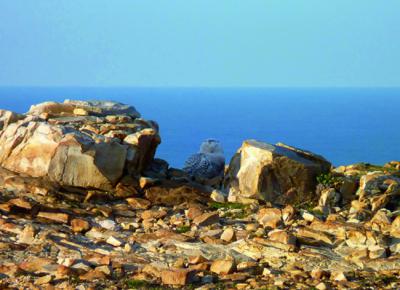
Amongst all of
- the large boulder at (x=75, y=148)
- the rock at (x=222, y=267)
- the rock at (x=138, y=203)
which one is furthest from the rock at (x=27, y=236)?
the large boulder at (x=75, y=148)

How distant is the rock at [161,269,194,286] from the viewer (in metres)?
14.9

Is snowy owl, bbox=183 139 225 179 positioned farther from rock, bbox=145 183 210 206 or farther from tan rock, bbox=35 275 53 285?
tan rock, bbox=35 275 53 285

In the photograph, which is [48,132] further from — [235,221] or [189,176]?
[235,221]

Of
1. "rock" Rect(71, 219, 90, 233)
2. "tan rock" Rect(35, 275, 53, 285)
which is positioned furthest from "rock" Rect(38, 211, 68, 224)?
"tan rock" Rect(35, 275, 53, 285)

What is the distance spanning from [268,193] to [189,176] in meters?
3.76

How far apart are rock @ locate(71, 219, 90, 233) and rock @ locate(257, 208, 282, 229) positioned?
4509mm

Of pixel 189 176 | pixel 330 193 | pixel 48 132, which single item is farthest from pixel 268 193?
pixel 48 132

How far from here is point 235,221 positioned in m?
20.7

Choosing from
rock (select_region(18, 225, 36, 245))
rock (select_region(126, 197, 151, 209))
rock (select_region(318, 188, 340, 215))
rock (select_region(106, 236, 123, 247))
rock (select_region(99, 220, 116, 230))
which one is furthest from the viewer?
rock (select_region(318, 188, 340, 215))

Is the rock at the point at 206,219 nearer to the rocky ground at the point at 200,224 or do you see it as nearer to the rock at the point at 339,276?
the rocky ground at the point at 200,224

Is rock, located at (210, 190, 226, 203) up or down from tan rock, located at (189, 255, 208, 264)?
up

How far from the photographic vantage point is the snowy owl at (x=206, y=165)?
2675 cm

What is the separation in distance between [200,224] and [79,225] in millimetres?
3123

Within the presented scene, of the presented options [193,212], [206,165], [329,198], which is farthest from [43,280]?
[206,165]
